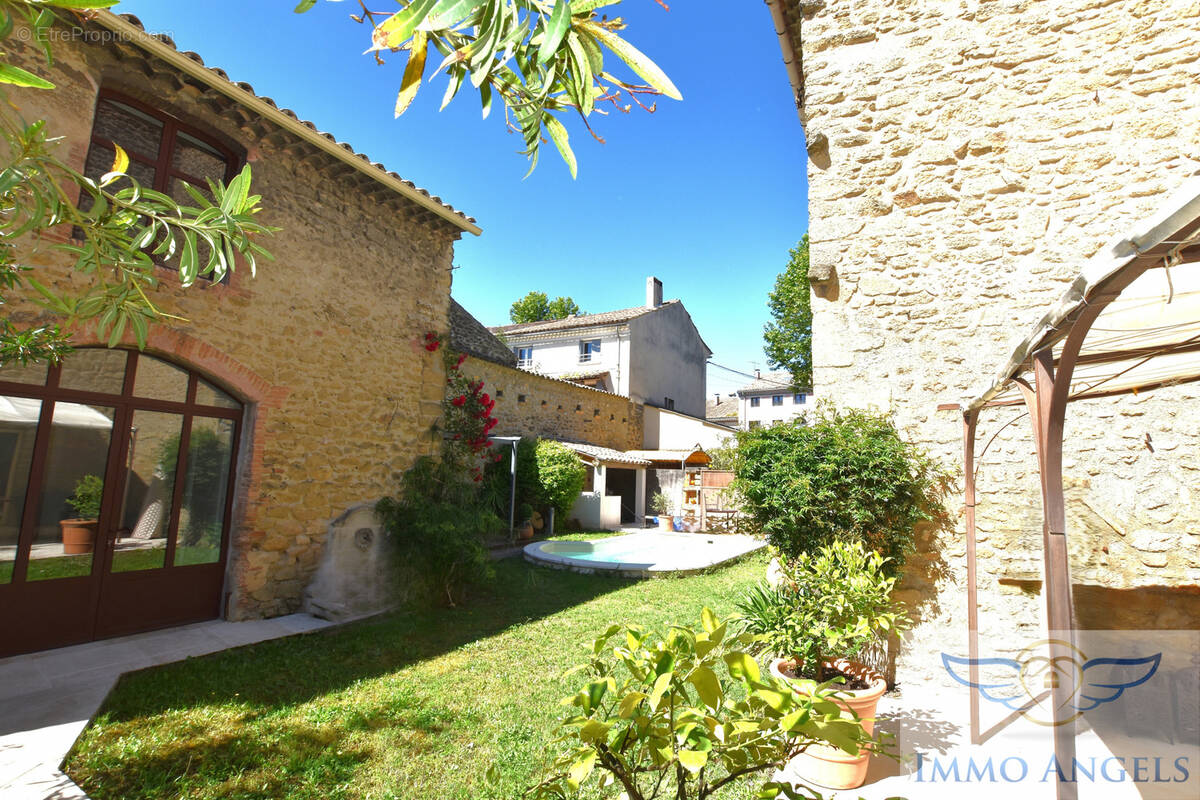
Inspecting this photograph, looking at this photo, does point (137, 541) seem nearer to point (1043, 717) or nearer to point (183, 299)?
point (183, 299)

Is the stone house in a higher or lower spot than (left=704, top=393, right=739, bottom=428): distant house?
lower

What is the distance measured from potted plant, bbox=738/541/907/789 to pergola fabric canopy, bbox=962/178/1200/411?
4.66 ft

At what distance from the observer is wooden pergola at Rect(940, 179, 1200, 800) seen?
4.95 feet

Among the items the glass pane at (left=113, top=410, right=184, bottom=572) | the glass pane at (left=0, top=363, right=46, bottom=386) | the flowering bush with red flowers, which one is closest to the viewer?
the glass pane at (left=0, top=363, right=46, bottom=386)

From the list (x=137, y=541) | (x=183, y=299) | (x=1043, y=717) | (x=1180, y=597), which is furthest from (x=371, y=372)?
(x=1180, y=597)

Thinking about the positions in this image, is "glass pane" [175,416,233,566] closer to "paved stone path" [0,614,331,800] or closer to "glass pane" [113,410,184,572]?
"glass pane" [113,410,184,572]

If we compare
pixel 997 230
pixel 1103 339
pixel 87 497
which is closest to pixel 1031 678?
pixel 1103 339

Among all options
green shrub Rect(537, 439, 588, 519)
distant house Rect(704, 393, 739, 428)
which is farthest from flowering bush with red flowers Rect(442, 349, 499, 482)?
distant house Rect(704, 393, 739, 428)

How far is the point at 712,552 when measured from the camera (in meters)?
12.9

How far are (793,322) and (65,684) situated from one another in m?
19.5

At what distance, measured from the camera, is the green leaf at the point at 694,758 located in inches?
44.8

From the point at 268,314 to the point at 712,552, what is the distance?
405 inches

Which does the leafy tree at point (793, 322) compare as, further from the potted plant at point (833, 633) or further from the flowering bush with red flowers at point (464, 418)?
the potted plant at point (833, 633)

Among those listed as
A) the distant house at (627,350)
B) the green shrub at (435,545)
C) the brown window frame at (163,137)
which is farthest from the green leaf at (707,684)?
the distant house at (627,350)
